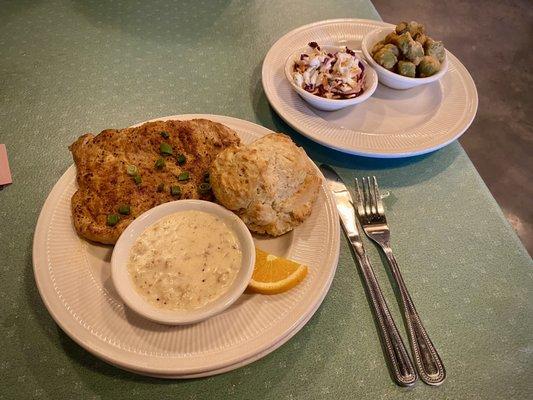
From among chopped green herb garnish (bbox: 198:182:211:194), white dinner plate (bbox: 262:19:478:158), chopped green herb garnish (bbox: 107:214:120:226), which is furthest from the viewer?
white dinner plate (bbox: 262:19:478:158)

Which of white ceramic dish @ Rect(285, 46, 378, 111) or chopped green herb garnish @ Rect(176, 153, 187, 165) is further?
white ceramic dish @ Rect(285, 46, 378, 111)

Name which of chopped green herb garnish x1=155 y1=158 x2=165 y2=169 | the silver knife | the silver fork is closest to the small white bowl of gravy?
chopped green herb garnish x1=155 y1=158 x2=165 y2=169

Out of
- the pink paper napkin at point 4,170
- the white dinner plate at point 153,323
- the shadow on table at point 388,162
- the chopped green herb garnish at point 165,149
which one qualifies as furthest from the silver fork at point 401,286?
the pink paper napkin at point 4,170

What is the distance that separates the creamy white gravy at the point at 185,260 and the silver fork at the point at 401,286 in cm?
65

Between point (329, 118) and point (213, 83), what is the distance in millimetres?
763

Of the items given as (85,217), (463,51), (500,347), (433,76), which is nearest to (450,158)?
(433,76)

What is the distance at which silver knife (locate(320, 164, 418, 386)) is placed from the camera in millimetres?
1435

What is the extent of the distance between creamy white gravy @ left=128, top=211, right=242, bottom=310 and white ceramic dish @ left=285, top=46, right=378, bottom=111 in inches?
37.1

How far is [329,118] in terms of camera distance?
229 centimetres

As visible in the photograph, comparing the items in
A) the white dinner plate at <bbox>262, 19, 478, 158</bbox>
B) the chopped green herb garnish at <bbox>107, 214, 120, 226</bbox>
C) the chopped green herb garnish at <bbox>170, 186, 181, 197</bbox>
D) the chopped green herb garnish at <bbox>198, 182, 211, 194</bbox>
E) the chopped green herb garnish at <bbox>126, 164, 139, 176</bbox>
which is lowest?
the white dinner plate at <bbox>262, 19, 478, 158</bbox>

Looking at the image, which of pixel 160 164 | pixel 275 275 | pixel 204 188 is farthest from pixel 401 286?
pixel 160 164

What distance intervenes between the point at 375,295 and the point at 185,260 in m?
0.74

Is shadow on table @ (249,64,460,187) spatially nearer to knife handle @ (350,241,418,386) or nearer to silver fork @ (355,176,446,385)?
silver fork @ (355,176,446,385)

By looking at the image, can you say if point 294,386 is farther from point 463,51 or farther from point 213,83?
point 463,51
